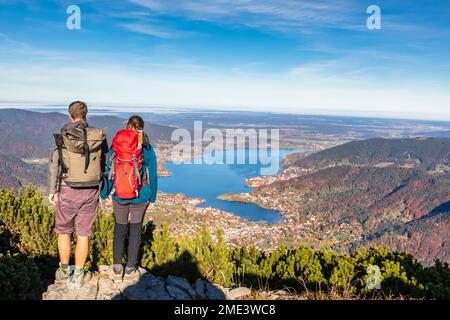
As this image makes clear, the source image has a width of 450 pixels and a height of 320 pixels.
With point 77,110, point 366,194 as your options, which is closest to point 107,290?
point 77,110

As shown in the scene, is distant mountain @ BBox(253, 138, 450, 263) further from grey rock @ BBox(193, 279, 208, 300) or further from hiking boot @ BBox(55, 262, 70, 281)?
hiking boot @ BBox(55, 262, 70, 281)

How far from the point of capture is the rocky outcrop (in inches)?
233

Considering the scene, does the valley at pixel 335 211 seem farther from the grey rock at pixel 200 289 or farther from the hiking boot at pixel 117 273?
the hiking boot at pixel 117 273

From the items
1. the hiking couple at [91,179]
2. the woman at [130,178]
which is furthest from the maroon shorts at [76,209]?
the woman at [130,178]

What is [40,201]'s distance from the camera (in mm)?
10148

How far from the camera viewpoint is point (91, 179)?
5.84 meters

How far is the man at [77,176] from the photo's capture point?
5.63m

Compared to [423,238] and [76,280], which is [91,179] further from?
[423,238]

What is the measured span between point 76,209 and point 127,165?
112 centimetres

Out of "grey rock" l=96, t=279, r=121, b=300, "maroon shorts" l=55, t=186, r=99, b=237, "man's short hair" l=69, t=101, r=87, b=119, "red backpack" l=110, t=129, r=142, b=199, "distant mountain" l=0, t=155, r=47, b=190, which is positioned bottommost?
"distant mountain" l=0, t=155, r=47, b=190

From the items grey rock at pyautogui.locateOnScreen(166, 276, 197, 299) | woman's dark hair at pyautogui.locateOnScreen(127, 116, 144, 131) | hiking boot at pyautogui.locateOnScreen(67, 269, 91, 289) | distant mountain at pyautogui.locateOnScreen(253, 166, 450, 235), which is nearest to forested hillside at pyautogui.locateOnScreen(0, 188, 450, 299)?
grey rock at pyautogui.locateOnScreen(166, 276, 197, 299)

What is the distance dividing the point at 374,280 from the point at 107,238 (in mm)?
6646
